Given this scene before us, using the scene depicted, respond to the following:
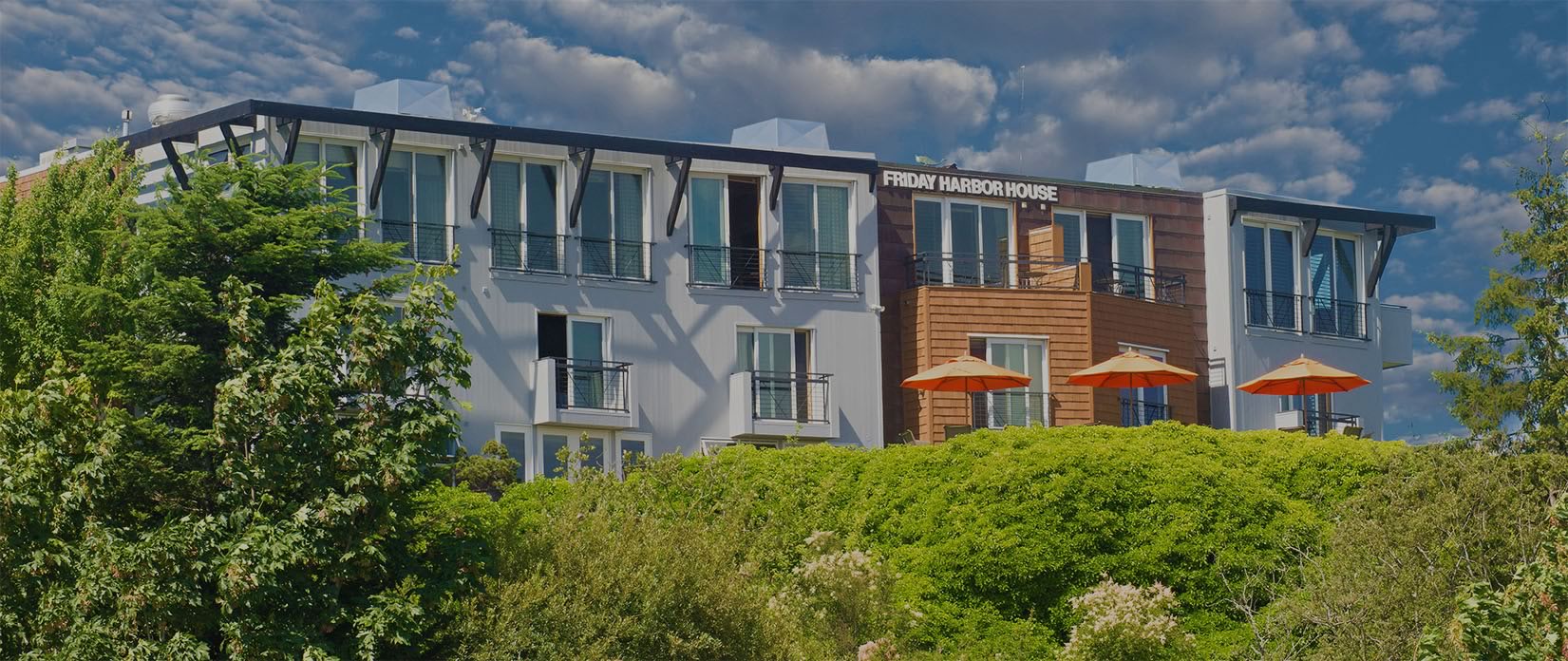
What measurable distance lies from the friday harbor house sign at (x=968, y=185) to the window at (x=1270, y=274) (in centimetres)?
543

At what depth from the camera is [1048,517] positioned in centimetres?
2689

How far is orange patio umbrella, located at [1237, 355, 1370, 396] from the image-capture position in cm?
3762

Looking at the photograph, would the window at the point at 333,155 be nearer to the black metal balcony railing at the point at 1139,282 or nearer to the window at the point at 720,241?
the window at the point at 720,241

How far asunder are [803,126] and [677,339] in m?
6.24

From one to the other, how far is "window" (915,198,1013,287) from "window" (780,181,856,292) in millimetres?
2002

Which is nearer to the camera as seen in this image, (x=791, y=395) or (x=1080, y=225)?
(x=791, y=395)

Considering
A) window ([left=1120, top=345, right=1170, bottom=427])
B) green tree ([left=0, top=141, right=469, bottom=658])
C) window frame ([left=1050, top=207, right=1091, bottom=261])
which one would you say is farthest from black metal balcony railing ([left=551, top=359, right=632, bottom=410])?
green tree ([left=0, top=141, right=469, bottom=658])

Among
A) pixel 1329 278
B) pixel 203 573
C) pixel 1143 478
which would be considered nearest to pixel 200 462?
pixel 203 573

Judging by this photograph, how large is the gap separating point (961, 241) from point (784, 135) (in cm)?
459

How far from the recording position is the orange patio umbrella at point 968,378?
120 feet

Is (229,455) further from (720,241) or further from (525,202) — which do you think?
(720,241)

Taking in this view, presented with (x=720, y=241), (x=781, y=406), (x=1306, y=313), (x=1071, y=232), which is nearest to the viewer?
(x=781, y=406)

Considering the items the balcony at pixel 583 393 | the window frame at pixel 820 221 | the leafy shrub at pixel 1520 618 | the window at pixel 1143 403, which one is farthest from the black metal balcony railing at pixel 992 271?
the leafy shrub at pixel 1520 618

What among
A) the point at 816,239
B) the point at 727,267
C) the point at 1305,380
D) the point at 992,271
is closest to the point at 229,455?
the point at 727,267
